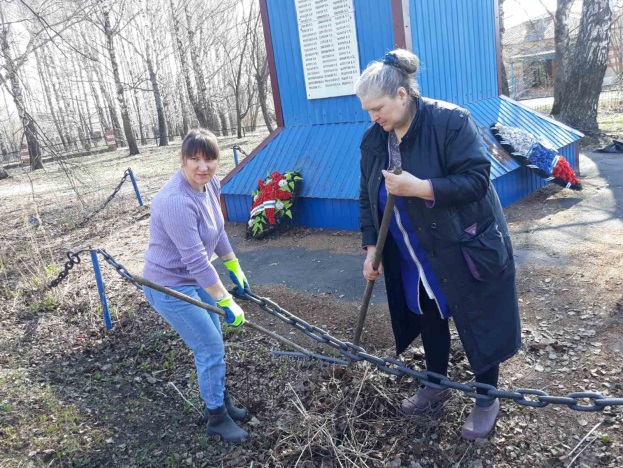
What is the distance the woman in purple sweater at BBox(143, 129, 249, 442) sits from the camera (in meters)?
2.41

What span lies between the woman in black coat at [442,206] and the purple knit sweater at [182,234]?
0.80 metres

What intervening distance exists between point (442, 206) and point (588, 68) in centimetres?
1005

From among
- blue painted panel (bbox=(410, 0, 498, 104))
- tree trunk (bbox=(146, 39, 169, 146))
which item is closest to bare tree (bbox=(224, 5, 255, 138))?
tree trunk (bbox=(146, 39, 169, 146))

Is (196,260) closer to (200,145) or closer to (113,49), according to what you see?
(200,145)

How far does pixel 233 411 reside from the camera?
2998 mm

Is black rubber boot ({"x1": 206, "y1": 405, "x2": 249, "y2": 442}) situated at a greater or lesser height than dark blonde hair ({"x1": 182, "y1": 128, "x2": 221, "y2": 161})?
lesser

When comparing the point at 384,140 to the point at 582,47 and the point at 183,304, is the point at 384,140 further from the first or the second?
the point at 582,47

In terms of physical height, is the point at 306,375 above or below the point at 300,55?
below

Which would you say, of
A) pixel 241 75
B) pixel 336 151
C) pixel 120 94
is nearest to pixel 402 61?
pixel 336 151

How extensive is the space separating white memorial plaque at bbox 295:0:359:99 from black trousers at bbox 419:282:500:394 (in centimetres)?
439

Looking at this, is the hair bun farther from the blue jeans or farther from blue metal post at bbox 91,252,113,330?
blue metal post at bbox 91,252,113,330

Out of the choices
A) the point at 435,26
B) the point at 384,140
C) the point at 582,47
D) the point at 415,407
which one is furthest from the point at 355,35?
the point at 582,47

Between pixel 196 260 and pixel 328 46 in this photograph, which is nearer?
pixel 196 260

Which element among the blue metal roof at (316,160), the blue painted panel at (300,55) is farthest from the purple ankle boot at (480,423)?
the blue painted panel at (300,55)
